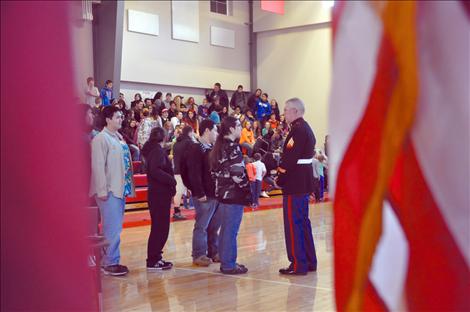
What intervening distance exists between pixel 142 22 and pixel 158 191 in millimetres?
12476

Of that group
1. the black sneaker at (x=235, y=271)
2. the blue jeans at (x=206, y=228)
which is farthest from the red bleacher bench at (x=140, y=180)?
the black sneaker at (x=235, y=271)

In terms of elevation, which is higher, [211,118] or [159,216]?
[211,118]

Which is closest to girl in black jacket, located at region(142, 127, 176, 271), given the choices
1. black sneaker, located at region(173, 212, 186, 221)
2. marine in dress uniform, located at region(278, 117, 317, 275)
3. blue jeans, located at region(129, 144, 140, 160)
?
marine in dress uniform, located at region(278, 117, 317, 275)

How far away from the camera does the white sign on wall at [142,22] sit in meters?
17.2

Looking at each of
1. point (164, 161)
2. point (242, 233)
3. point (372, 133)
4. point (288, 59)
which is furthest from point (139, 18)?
point (372, 133)

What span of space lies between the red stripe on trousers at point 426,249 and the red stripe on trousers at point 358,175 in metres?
0.05

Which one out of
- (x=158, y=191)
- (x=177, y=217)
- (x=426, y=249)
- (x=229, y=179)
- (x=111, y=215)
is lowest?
(x=177, y=217)

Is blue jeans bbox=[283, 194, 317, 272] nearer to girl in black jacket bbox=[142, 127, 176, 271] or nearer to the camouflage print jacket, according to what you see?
the camouflage print jacket

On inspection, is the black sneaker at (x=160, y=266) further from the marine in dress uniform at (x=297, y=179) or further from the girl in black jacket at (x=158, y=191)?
the marine in dress uniform at (x=297, y=179)

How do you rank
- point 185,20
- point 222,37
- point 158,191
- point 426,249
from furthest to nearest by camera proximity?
point 222,37 < point 185,20 < point 158,191 < point 426,249

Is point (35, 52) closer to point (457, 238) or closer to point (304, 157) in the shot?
point (457, 238)

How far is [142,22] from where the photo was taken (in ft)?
57.4

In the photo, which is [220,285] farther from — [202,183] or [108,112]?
[108,112]

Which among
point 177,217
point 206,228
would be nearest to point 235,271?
point 206,228
